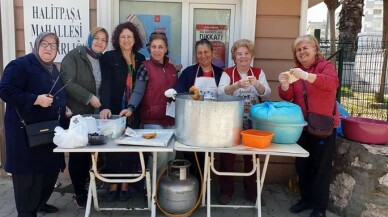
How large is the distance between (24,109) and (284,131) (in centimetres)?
193

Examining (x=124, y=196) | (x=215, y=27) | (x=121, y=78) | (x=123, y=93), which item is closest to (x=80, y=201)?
(x=124, y=196)

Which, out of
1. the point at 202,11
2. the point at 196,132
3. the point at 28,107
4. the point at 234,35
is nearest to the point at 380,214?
the point at 196,132

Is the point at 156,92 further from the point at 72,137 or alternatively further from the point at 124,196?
the point at 124,196

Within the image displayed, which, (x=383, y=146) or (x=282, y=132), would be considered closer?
(x=282, y=132)

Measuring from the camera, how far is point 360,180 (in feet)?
9.71

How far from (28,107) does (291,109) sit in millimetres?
1931

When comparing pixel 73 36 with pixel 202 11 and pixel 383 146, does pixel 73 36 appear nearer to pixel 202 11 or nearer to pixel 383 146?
pixel 202 11

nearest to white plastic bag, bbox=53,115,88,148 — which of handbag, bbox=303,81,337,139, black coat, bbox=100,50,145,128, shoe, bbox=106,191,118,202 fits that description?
black coat, bbox=100,50,145,128

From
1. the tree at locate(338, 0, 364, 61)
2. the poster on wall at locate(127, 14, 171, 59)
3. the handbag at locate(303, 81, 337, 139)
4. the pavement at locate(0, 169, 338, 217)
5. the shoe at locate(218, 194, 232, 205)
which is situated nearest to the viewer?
the handbag at locate(303, 81, 337, 139)

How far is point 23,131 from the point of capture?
256cm

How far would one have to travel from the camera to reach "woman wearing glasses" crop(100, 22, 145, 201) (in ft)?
9.98

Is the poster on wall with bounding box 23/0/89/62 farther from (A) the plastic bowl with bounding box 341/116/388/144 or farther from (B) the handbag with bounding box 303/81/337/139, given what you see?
(A) the plastic bowl with bounding box 341/116/388/144

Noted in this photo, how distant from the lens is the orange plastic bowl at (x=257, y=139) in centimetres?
252

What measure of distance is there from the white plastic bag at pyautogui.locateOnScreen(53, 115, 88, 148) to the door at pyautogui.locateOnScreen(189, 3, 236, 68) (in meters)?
1.68
